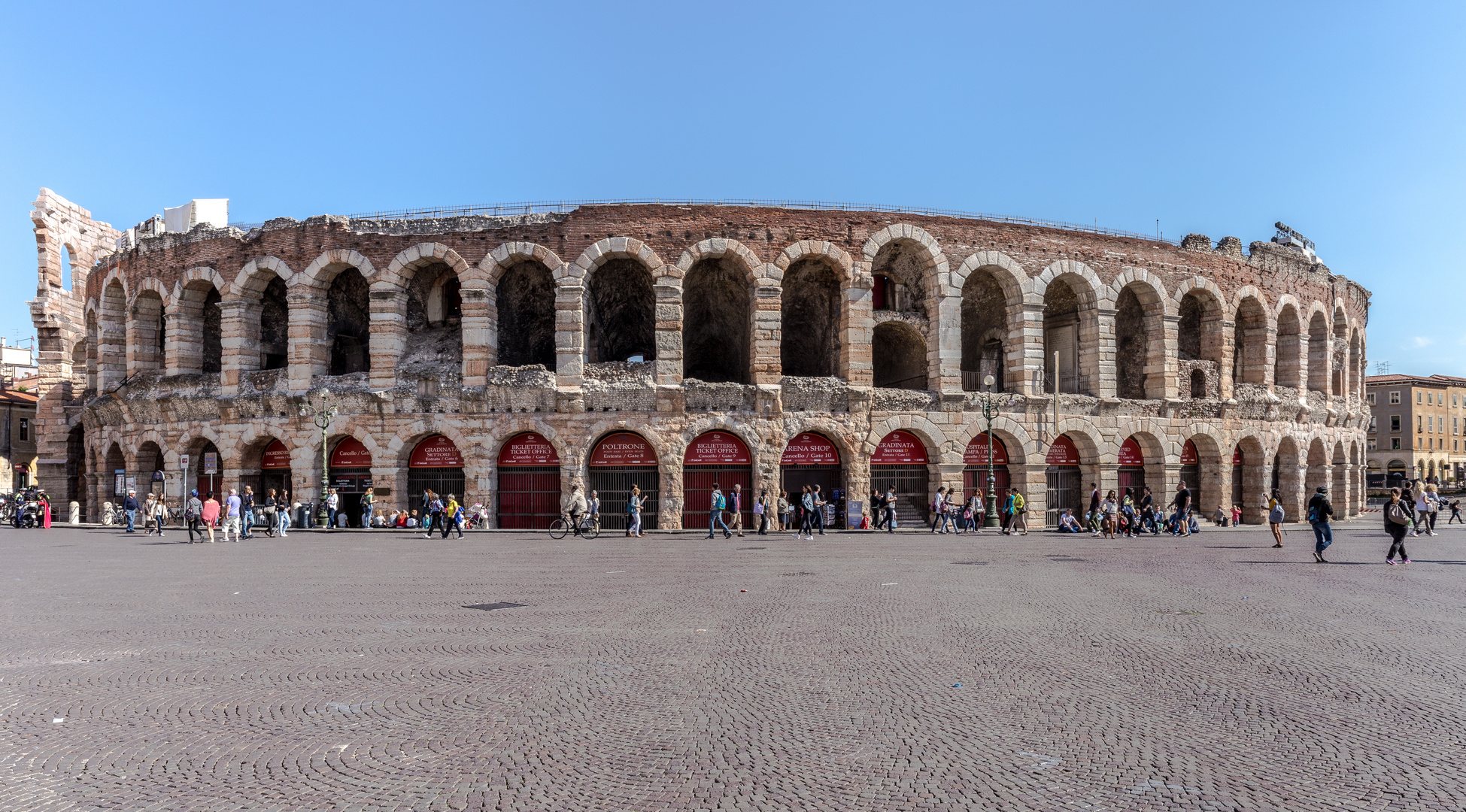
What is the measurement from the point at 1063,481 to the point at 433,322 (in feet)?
74.0

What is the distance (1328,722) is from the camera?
575 cm

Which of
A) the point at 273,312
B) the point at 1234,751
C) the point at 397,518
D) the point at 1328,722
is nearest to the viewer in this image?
the point at 1234,751

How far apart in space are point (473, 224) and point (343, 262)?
179 inches

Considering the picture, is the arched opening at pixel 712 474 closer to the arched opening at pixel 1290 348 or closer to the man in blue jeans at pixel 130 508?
the man in blue jeans at pixel 130 508

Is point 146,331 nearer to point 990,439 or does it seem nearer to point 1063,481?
point 990,439

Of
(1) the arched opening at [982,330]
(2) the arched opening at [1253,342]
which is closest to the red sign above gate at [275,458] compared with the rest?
(1) the arched opening at [982,330]

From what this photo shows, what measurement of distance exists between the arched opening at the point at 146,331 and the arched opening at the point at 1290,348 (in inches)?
1673

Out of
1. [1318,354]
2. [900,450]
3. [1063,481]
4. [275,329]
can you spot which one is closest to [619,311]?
[900,450]

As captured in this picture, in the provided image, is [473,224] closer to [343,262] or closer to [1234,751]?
[343,262]

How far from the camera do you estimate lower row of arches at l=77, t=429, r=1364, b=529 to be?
1032 inches

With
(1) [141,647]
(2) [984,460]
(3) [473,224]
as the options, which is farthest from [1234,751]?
(3) [473,224]

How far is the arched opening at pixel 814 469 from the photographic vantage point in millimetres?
26688

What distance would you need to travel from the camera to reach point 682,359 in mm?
26641

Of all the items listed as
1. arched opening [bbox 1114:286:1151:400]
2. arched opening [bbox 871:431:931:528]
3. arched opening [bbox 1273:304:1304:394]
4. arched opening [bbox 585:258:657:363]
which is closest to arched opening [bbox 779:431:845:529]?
arched opening [bbox 871:431:931:528]
